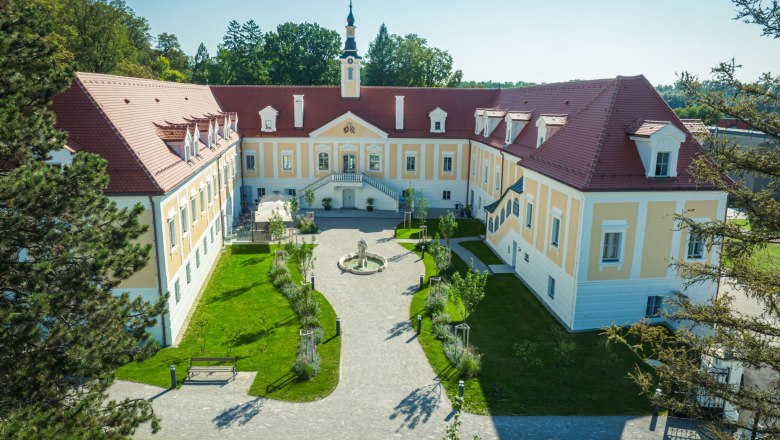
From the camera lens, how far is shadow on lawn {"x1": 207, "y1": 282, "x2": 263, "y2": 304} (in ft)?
87.7

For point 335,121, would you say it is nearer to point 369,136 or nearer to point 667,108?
point 369,136

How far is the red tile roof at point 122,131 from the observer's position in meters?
20.5

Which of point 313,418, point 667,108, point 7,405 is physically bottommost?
point 313,418

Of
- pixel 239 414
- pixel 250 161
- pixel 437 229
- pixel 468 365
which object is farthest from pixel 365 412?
pixel 250 161

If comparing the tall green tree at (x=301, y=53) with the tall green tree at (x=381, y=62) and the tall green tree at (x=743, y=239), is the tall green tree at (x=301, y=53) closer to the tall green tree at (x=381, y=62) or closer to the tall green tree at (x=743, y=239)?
the tall green tree at (x=381, y=62)

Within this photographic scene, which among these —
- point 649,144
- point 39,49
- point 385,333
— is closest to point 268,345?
point 385,333

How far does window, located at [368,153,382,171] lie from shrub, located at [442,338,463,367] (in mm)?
26913

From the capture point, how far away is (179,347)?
70.9 feet

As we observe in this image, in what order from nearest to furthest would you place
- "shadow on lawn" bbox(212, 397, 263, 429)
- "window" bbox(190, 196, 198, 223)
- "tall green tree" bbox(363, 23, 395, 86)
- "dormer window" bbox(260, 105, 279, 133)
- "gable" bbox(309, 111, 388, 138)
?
"shadow on lawn" bbox(212, 397, 263, 429) → "window" bbox(190, 196, 198, 223) → "gable" bbox(309, 111, 388, 138) → "dormer window" bbox(260, 105, 279, 133) → "tall green tree" bbox(363, 23, 395, 86)

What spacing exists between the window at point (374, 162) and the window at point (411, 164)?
7.92 ft

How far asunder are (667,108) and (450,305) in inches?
556

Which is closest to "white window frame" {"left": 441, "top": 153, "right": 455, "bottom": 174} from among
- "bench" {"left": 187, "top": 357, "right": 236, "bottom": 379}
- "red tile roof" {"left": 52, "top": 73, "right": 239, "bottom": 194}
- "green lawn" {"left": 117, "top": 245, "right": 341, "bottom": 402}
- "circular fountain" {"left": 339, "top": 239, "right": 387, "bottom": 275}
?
"circular fountain" {"left": 339, "top": 239, "right": 387, "bottom": 275}

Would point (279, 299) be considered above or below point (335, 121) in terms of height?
below

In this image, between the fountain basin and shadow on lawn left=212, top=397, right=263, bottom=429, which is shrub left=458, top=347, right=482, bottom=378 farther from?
the fountain basin
